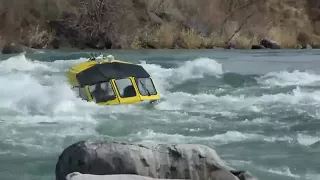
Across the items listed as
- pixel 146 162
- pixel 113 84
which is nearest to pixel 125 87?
pixel 113 84

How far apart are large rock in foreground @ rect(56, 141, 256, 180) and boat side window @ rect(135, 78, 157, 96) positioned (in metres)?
11.1

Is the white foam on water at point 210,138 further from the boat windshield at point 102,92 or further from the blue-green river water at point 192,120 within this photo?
the boat windshield at point 102,92

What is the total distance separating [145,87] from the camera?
20172 mm

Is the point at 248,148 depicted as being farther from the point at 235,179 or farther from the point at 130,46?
the point at 130,46

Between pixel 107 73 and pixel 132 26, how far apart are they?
32.7 m

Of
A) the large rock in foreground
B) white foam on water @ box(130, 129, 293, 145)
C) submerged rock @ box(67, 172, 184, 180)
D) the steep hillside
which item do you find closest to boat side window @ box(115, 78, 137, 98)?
white foam on water @ box(130, 129, 293, 145)

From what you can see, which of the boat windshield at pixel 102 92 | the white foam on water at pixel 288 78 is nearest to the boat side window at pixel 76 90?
the boat windshield at pixel 102 92

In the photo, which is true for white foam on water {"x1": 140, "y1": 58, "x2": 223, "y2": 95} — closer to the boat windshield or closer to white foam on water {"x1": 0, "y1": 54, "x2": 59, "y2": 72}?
white foam on water {"x1": 0, "y1": 54, "x2": 59, "y2": 72}

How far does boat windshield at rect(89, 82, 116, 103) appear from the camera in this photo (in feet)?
63.8

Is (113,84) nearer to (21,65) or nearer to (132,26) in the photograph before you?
(21,65)

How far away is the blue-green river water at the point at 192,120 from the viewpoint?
41.5ft

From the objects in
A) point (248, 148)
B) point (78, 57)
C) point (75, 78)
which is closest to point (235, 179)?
point (248, 148)

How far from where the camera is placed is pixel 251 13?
64.5 metres

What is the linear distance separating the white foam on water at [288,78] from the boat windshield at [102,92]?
27.3 ft
